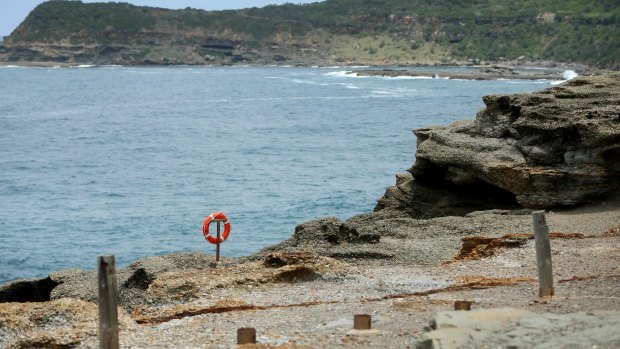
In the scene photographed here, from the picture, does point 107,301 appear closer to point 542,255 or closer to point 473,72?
point 542,255

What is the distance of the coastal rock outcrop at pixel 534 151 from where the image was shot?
2062 cm

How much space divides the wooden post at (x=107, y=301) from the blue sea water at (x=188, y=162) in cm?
1544

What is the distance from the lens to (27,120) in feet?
250

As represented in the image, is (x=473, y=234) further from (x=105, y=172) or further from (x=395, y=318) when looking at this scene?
(x=105, y=172)

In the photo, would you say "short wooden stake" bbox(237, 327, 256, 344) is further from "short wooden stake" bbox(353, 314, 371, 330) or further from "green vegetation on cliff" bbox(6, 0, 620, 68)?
"green vegetation on cliff" bbox(6, 0, 620, 68)

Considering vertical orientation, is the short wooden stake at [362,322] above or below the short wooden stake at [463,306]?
below

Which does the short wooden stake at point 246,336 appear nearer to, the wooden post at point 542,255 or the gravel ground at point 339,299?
the gravel ground at point 339,299

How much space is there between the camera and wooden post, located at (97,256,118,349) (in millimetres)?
11039

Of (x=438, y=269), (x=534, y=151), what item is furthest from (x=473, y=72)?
(x=438, y=269)

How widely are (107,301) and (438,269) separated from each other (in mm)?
6370

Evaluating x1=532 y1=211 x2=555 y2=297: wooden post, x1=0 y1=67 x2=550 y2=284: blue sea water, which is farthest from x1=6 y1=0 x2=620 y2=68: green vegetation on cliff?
x1=532 y1=211 x2=555 y2=297: wooden post

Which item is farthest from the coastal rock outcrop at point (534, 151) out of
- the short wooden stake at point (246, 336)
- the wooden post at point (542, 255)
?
the short wooden stake at point (246, 336)

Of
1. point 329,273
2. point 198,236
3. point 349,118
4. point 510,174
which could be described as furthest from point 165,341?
point 349,118

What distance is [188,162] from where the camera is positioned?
166 feet
